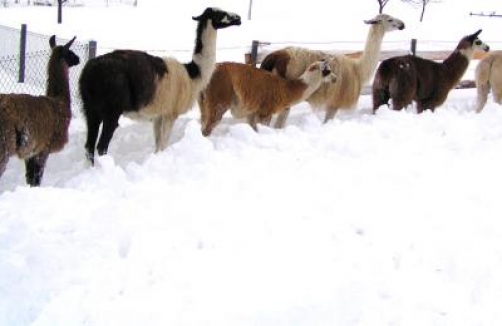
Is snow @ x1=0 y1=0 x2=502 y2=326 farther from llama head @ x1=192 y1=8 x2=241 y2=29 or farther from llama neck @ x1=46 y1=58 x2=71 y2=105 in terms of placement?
llama head @ x1=192 y1=8 x2=241 y2=29

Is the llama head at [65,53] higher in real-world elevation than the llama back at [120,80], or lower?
higher

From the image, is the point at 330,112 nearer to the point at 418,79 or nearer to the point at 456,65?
the point at 418,79

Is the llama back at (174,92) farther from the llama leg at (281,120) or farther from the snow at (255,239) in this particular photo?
the llama leg at (281,120)

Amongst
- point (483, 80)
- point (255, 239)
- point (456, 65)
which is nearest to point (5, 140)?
point (255, 239)

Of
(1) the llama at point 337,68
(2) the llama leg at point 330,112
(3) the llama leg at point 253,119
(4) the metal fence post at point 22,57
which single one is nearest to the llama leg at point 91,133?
(3) the llama leg at point 253,119

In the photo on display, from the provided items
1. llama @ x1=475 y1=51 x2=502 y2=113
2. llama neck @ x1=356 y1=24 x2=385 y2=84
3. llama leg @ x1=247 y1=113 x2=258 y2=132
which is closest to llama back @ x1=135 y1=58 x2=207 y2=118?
llama leg @ x1=247 y1=113 x2=258 y2=132

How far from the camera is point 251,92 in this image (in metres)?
7.21

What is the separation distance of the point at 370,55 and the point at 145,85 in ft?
12.9

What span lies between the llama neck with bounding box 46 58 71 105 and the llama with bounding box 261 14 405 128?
311 centimetres

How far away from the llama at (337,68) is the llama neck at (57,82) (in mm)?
3106

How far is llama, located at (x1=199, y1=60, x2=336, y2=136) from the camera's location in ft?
23.1

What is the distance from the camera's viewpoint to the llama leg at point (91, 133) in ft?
19.5

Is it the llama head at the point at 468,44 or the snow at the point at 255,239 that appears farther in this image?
the llama head at the point at 468,44

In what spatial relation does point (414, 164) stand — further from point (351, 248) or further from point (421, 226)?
point (351, 248)
